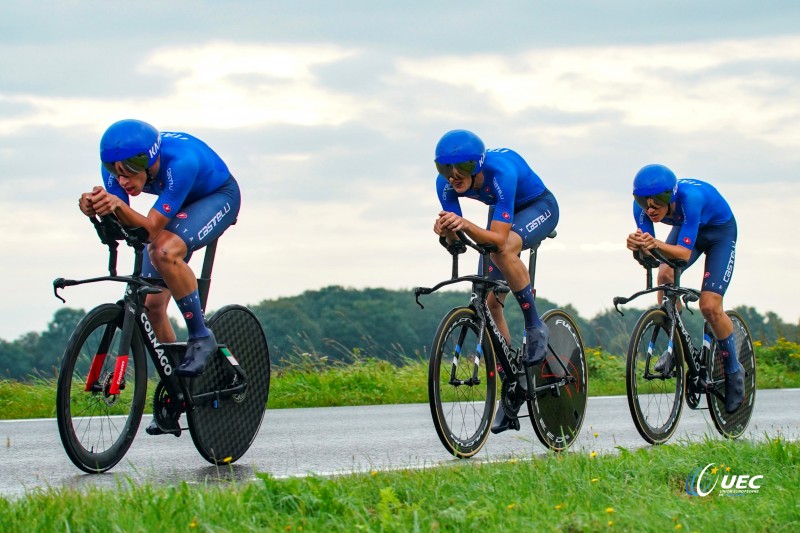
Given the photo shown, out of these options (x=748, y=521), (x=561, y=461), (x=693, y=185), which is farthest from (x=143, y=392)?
(x=693, y=185)

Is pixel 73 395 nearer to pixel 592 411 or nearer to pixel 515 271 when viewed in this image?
pixel 515 271

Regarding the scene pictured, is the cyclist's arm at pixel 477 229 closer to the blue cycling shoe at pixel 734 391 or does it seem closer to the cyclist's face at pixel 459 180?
the cyclist's face at pixel 459 180

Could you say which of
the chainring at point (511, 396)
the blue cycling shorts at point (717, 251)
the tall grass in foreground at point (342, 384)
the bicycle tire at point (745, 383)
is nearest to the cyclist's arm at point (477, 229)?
the chainring at point (511, 396)

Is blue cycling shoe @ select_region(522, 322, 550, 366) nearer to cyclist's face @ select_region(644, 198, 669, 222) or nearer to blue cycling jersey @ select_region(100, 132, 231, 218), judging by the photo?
cyclist's face @ select_region(644, 198, 669, 222)

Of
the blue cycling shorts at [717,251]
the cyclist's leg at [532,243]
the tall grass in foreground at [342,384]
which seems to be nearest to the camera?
the cyclist's leg at [532,243]

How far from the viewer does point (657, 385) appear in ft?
29.6

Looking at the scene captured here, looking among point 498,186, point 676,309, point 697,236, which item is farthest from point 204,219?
point 697,236

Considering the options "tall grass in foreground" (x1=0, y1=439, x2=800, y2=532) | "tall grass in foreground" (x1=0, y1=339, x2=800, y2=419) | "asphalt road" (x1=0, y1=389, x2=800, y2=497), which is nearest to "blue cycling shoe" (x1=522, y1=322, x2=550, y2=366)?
"asphalt road" (x1=0, y1=389, x2=800, y2=497)

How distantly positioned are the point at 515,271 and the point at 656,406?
1956mm

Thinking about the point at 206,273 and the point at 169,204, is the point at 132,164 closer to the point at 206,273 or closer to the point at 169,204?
the point at 169,204

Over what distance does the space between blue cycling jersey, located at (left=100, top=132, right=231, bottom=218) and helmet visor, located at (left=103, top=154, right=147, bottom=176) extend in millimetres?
176

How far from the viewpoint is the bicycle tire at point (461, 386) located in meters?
7.23

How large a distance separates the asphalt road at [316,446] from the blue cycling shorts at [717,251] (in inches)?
44.9

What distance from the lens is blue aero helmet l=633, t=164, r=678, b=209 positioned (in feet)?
28.3
